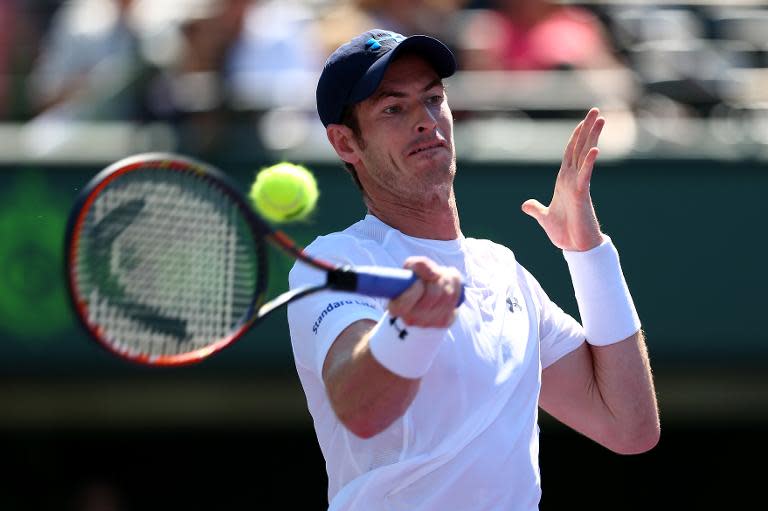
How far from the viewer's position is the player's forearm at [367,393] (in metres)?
2.84

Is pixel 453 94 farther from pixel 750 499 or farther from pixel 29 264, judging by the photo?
pixel 750 499

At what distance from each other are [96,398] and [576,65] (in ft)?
10.4

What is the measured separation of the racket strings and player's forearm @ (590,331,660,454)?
0.97 metres

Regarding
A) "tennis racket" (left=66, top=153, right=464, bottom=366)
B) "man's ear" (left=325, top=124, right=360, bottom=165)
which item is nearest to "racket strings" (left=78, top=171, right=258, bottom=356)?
"tennis racket" (left=66, top=153, right=464, bottom=366)

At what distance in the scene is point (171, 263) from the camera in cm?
310

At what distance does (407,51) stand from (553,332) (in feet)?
2.55

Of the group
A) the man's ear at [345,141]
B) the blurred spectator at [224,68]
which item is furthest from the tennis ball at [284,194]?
the blurred spectator at [224,68]

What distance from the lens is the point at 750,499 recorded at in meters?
8.62

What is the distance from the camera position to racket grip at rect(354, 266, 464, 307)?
2775 millimetres

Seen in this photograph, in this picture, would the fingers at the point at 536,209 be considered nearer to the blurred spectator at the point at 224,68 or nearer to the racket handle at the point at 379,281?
the racket handle at the point at 379,281

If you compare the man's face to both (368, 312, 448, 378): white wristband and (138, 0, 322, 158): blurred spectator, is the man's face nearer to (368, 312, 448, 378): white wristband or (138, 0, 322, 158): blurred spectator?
(368, 312, 448, 378): white wristband

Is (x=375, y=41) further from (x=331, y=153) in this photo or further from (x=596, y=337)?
(x=331, y=153)

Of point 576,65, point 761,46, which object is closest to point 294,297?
point 576,65

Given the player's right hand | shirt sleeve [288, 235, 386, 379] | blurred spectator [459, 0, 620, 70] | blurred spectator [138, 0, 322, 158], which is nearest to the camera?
the player's right hand
